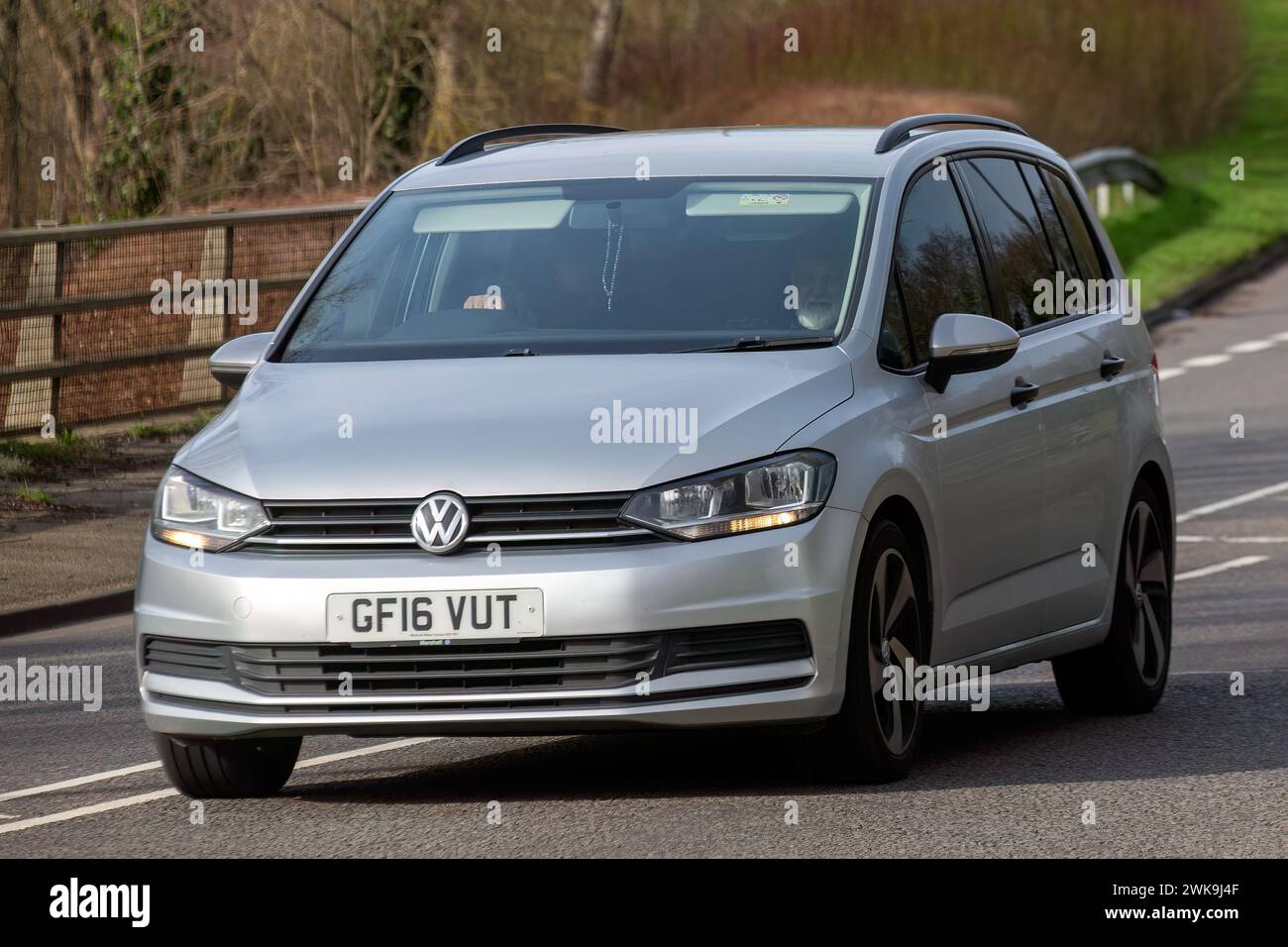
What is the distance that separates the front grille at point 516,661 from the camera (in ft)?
23.4

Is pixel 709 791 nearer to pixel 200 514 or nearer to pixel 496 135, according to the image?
pixel 200 514

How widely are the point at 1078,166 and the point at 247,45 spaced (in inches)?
384

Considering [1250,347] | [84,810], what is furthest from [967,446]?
[1250,347]

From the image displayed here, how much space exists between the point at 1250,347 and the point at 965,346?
18.9 m

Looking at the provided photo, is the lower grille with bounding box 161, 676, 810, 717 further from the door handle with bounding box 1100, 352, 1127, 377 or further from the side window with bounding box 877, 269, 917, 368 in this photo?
the door handle with bounding box 1100, 352, 1127, 377

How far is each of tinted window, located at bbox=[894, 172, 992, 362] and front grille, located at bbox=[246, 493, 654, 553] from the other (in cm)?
156

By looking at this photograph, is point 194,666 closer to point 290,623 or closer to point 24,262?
point 290,623

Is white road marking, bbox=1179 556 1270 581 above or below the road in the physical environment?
below

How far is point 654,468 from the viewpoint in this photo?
709 cm

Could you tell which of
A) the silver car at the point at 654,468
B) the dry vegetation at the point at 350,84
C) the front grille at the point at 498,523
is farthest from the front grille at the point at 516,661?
the dry vegetation at the point at 350,84

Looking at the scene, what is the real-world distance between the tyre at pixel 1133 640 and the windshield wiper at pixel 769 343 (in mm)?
2243

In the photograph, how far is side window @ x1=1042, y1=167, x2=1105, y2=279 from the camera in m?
10.1

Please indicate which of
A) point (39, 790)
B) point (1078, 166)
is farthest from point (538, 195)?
point (1078, 166)

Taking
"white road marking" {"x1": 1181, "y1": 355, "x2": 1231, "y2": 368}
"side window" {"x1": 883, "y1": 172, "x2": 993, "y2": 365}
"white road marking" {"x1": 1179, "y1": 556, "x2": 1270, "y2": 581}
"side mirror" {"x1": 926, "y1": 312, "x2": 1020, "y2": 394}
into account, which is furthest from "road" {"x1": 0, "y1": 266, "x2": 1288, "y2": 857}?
"white road marking" {"x1": 1181, "y1": 355, "x2": 1231, "y2": 368}
